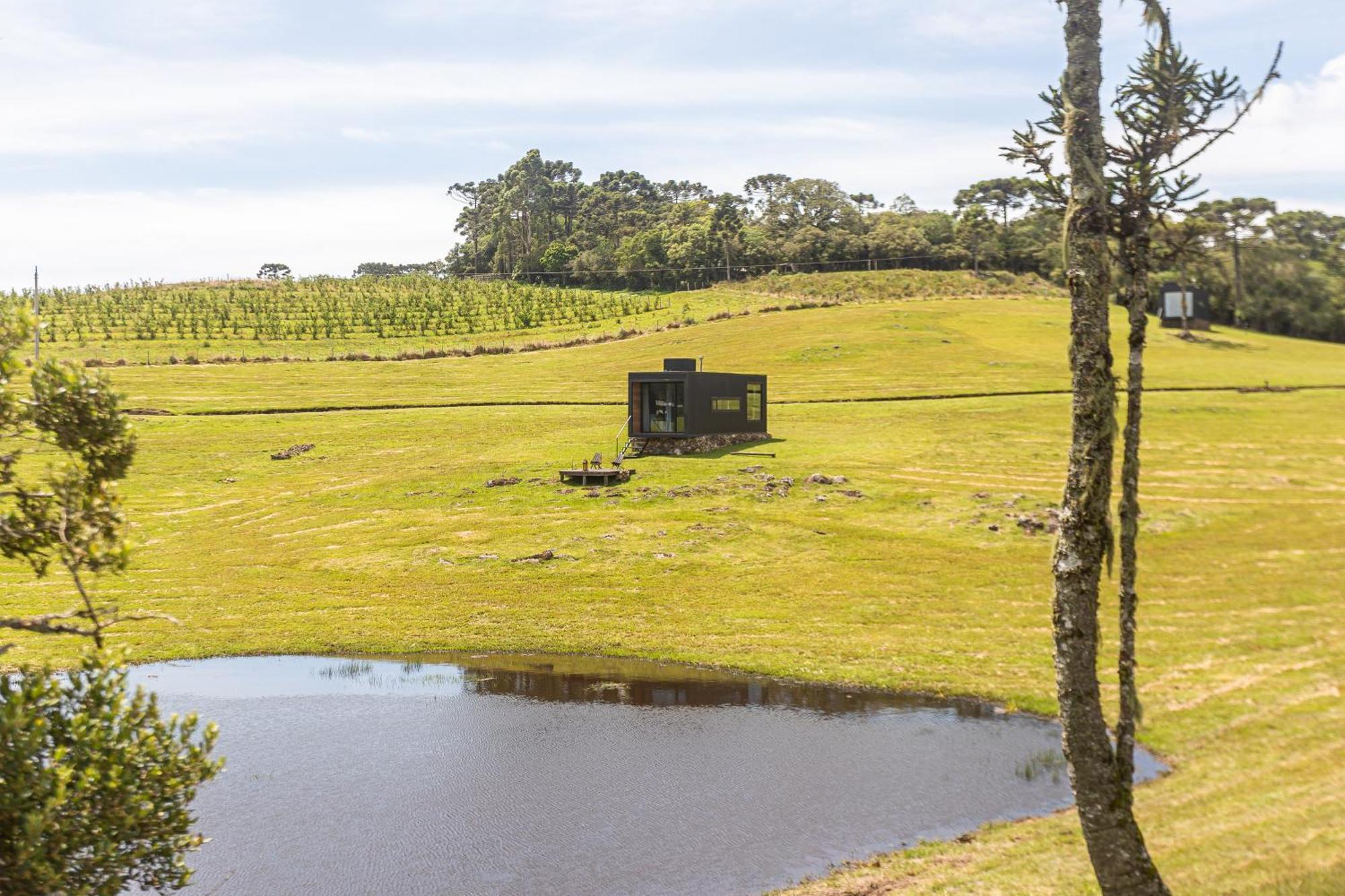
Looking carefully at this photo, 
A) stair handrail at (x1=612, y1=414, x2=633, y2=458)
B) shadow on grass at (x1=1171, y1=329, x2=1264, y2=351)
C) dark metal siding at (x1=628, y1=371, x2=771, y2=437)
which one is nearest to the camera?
stair handrail at (x1=612, y1=414, x2=633, y2=458)

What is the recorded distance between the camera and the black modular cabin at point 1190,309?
107250 mm

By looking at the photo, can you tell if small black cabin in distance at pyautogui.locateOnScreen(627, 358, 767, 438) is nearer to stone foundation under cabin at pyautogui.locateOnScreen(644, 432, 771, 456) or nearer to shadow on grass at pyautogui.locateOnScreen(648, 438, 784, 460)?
stone foundation under cabin at pyautogui.locateOnScreen(644, 432, 771, 456)

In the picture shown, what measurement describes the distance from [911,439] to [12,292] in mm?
142774

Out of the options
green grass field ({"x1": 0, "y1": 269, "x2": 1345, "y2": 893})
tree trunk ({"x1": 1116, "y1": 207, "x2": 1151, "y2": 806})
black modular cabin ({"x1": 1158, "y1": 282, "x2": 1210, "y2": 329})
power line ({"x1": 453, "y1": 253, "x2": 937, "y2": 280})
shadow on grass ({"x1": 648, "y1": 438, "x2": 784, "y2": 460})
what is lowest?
green grass field ({"x1": 0, "y1": 269, "x2": 1345, "y2": 893})

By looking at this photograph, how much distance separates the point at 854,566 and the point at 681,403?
20929 millimetres

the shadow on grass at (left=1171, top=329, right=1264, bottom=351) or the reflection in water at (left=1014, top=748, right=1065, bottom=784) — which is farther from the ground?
the shadow on grass at (left=1171, top=329, right=1264, bottom=351)

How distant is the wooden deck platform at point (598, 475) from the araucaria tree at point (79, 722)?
37.0 metres

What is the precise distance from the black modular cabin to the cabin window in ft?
251

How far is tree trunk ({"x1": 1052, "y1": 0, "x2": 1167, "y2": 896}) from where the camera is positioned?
33.2 ft

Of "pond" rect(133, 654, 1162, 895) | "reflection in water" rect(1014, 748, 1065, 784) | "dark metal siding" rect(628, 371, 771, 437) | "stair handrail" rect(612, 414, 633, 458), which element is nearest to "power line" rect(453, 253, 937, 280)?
"stair handrail" rect(612, 414, 633, 458)

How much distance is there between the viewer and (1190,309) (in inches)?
4195

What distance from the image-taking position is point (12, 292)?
143m

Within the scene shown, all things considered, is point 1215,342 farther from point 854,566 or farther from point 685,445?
point 854,566

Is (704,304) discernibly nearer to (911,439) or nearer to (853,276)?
(853,276)
